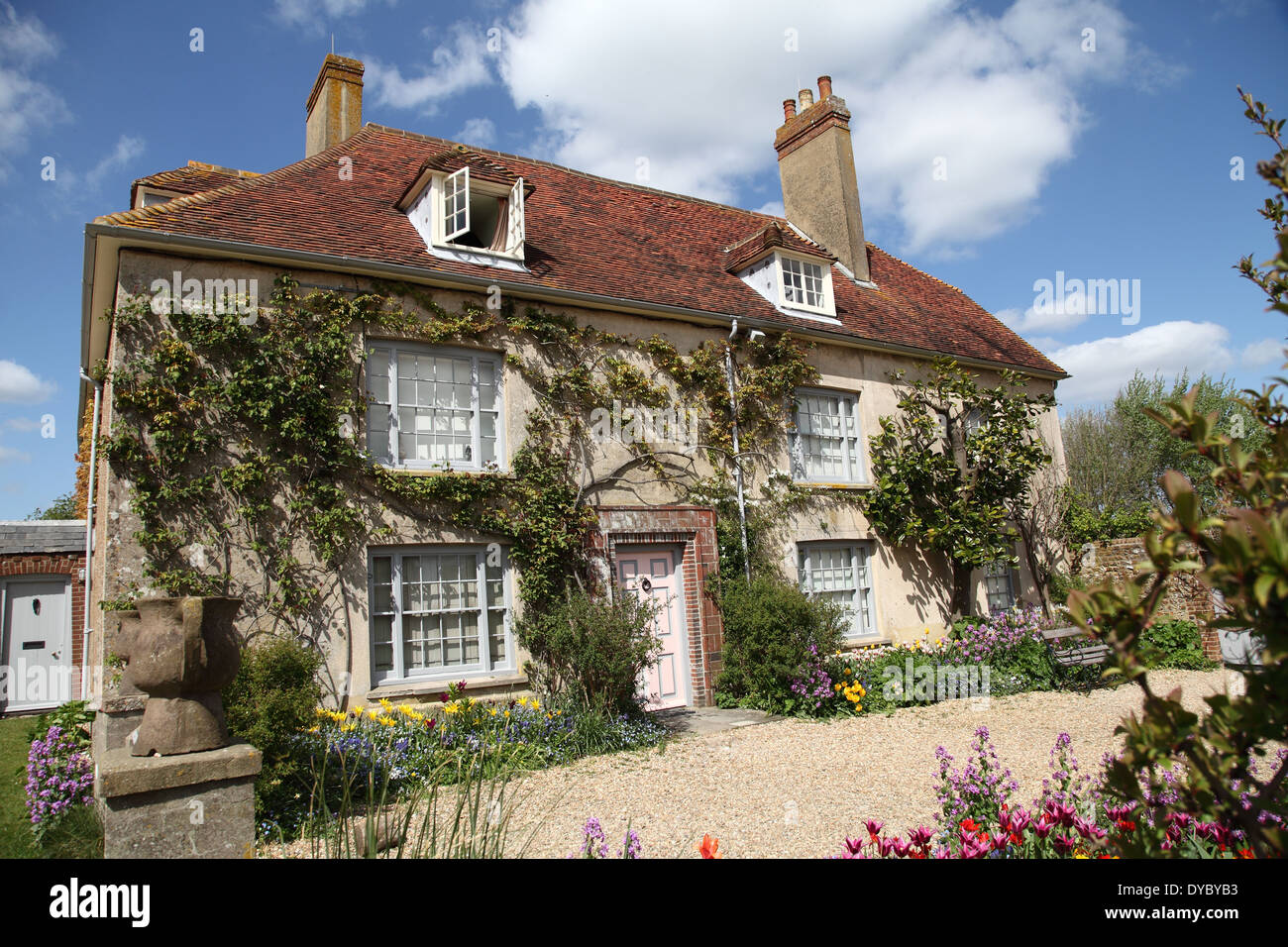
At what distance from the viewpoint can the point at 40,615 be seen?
48.4ft

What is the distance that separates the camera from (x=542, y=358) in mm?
10523

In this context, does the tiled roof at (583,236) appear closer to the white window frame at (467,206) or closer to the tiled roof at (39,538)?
the white window frame at (467,206)

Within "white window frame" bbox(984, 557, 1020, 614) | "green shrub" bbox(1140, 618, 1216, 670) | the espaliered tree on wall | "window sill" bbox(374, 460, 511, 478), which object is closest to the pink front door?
the espaliered tree on wall

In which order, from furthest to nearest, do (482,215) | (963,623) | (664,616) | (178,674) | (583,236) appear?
(963,623)
(583,236)
(482,215)
(664,616)
(178,674)

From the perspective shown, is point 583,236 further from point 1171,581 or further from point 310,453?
point 1171,581

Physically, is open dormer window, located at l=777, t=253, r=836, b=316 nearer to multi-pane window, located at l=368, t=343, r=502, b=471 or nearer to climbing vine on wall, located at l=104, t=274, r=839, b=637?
climbing vine on wall, located at l=104, t=274, r=839, b=637

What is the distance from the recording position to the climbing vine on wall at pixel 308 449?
313 inches

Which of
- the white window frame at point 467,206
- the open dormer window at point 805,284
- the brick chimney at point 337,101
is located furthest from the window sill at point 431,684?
the brick chimney at point 337,101

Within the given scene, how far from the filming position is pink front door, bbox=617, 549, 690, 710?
35.1 feet

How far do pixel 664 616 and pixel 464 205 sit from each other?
6.37 metres

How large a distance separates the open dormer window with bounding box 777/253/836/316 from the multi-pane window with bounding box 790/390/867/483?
5.48 ft

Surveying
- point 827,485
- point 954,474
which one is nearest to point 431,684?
point 827,485

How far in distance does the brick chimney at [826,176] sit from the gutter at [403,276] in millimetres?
3749

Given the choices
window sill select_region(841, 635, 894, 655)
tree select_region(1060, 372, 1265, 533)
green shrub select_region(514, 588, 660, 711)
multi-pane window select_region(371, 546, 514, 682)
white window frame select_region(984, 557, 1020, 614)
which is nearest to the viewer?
multi-pane window select_region(371, 546, 514, 682)
